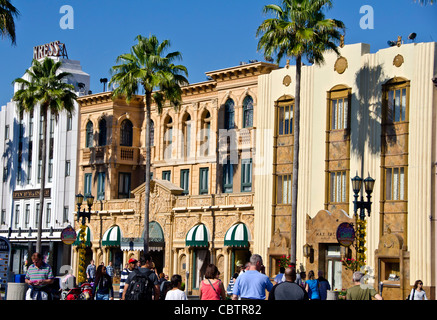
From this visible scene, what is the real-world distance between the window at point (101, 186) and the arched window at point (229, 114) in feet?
39.8

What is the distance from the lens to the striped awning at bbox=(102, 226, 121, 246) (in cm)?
5762

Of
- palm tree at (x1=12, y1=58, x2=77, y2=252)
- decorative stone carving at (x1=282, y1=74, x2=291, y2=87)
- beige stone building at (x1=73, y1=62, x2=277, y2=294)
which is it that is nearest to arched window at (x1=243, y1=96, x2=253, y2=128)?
beige stone building at (x1=73, y1=62, x2=277, y2=294)

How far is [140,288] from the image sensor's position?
1691 centimetres

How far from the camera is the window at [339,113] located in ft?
145

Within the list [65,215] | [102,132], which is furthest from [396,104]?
[65,215]

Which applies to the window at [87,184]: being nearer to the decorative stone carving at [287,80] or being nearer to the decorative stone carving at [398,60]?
the decorative stone carving at [287,80]

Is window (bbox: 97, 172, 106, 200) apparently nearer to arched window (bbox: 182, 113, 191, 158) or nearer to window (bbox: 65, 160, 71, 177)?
window (bbox: 65, 160, 71, 177)

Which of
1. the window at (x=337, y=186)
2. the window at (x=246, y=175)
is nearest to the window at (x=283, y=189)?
the window at (x=246, y=175)

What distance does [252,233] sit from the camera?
160 feet

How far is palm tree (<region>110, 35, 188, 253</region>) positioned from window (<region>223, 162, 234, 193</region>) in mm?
4645

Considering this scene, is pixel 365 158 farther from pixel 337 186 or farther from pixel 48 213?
pixel 48 213

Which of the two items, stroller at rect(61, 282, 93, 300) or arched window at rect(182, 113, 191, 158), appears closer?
stroller at rect(61, 282, 93, 300)

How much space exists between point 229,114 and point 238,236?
791 centimetres
